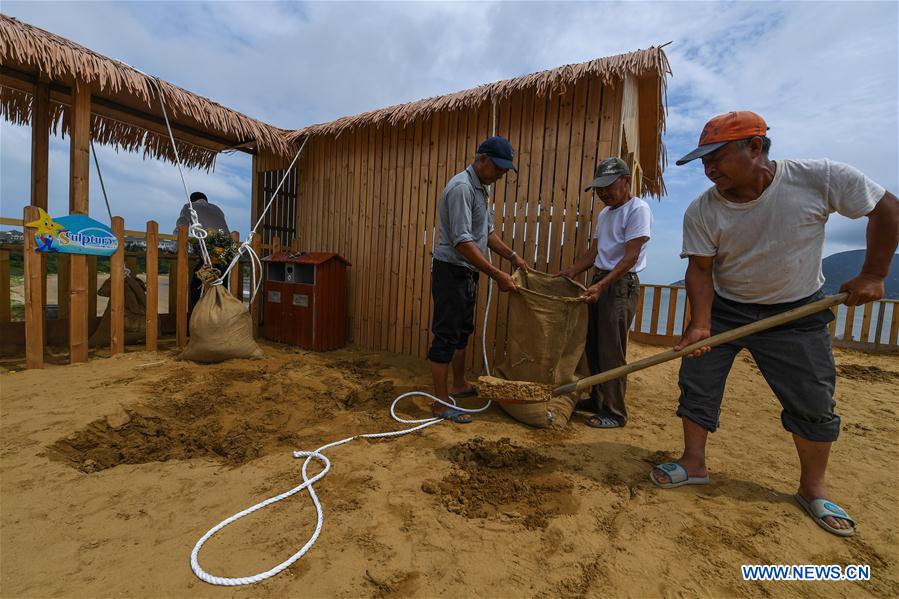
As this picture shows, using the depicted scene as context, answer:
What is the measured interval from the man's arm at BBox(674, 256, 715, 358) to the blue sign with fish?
4.73 metres

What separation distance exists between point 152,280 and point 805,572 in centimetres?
508

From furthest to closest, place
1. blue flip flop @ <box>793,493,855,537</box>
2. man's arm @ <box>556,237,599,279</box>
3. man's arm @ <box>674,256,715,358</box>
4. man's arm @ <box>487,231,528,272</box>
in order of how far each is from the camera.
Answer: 1. man's arm @ <box>487,231,528,272</box>
2. man's arm @ <box>556,237,599,279</box>
3. man's arm @ <box>674,256,715,358</box>
4. blue flip flop @ <box>793,493,855,537</box>

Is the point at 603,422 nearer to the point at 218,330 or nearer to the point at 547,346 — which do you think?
the point at 547,346

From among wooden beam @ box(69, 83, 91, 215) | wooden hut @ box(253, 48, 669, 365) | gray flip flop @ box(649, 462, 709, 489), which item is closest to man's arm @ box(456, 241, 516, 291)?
wooden hut @ box(253, 48, 669, 365)

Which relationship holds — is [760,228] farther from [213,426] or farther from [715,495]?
[213,426]

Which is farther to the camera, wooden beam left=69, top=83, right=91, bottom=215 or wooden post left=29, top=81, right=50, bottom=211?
wooden post left=29, top=81, right=50, bottom=211

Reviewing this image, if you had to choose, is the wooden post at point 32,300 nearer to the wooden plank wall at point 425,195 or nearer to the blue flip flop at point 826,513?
the wooden plank wall at point 425,195

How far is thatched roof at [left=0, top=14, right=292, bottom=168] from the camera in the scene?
3289mm

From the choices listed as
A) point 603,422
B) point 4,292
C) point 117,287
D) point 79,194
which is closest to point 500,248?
point 603,422

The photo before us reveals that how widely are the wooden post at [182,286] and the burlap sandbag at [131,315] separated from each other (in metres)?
0.63

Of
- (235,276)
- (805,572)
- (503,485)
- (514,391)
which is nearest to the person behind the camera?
(805,572)

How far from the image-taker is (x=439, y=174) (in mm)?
4312

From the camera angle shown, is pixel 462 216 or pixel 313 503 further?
pixel 462 216

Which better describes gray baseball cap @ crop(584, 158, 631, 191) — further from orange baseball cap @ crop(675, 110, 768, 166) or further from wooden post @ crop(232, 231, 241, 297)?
wooden post @ crop(232, 231, 241, 297)
